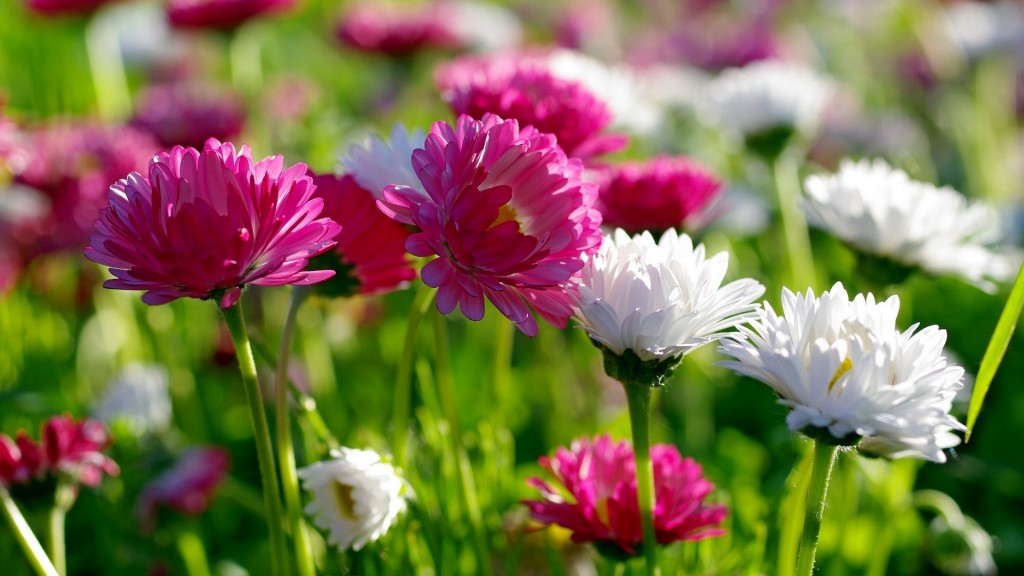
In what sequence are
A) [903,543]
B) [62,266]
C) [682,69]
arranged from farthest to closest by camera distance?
[682,69] → [62,266] → [903,543]

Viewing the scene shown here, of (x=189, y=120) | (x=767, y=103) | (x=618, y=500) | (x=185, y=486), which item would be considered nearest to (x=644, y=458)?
(x=618, y=500)

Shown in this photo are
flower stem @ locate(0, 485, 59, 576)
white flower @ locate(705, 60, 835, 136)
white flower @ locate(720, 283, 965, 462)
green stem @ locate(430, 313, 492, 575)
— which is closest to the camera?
white flower @ locate(720, 283, 965, 462)

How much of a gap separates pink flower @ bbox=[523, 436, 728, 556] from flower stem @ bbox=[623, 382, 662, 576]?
2cm

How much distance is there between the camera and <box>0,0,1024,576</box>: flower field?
1.70 feet

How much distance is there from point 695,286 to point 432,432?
33cm

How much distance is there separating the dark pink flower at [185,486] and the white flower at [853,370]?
571mm

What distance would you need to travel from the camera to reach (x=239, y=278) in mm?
508

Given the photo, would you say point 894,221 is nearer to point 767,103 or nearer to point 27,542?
point 767,103

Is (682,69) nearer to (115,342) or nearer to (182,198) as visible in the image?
(115,342)

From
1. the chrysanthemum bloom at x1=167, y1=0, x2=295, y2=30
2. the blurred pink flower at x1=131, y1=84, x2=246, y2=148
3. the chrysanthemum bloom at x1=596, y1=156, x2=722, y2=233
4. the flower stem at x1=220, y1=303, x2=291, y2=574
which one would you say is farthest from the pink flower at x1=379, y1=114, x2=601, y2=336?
the chrysanthemum bloom at x1=167, y1=0, x2=295, y2=30

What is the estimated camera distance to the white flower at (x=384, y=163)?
62 centimetres

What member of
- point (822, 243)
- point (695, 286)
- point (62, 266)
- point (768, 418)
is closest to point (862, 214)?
point (695, 286)

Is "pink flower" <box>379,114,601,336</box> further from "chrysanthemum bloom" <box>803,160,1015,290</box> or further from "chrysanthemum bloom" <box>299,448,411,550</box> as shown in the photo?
"chrysanthemum bloom" <box>803,160,1015,290</box>

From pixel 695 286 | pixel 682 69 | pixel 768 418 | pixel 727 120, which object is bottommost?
pixel 768 418
